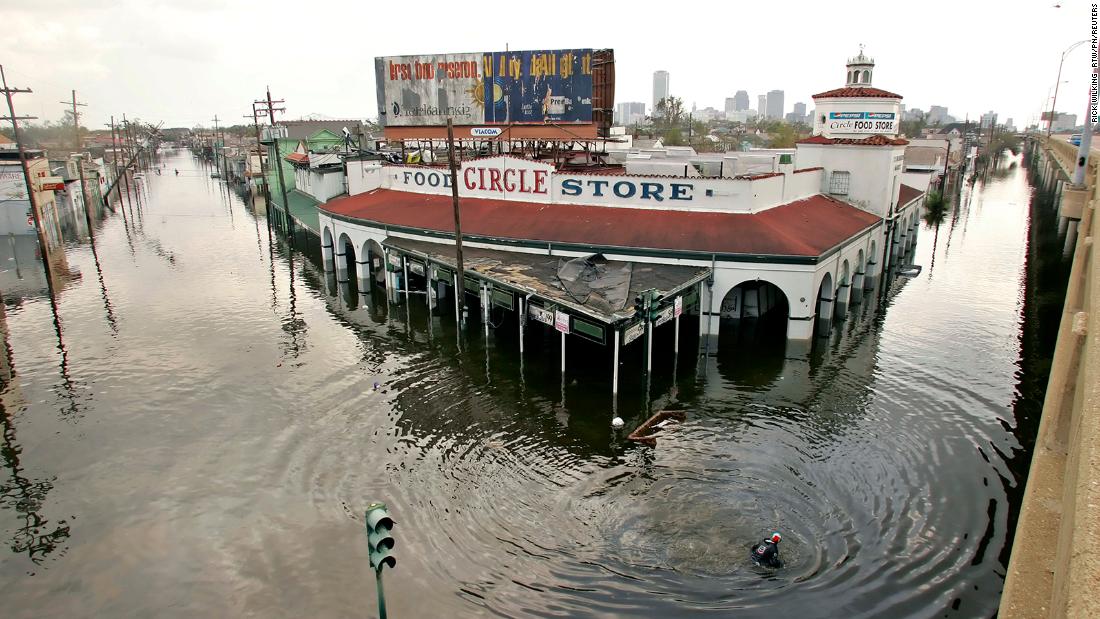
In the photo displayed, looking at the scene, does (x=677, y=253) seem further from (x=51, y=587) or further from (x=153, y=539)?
(x=51, y=587)

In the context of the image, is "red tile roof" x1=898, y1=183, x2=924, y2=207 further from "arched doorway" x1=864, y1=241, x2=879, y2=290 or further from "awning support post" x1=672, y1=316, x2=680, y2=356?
"awning support post" x1=672, y1=316, x2=680, y2=356

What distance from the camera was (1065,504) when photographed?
7910 millimetres

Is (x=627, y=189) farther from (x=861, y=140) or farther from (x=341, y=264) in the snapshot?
(x=341, y=264)

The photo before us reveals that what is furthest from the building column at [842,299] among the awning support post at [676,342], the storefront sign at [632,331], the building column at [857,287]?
the storefront sign at [632,331]

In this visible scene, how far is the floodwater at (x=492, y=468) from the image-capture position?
13.2m

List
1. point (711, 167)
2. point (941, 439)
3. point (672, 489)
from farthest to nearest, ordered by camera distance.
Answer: point (711, 167), point (941, 439), point (672, 489)

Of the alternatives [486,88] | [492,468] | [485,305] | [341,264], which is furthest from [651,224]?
[341,264]

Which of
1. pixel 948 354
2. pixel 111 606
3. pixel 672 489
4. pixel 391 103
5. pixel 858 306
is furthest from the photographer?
pixel 391 103

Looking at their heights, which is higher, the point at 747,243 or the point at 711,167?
the point at 711,167

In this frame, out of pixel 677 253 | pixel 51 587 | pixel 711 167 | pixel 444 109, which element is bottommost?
pixel 51 587

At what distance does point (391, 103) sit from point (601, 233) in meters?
19.3

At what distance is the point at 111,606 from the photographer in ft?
42.5

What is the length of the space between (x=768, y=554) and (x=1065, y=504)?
20.7 feet

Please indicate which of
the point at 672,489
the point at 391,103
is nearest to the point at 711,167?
the point at 391,103
